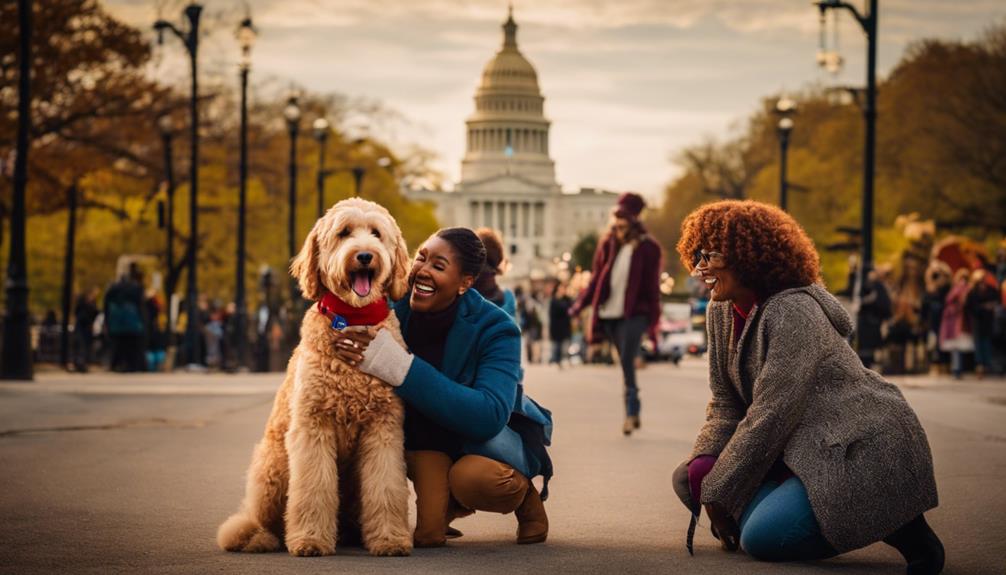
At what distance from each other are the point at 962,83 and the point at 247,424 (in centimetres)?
3674

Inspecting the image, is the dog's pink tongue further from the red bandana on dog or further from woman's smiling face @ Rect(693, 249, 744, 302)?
woman's smiling face @ Rect(693, 249, 744, 302)

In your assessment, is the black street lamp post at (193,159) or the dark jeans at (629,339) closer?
the dark jeans at (629,339)

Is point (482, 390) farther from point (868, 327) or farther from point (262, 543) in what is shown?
point (868, 327)

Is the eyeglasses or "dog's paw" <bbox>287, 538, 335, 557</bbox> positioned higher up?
the eyeglasses

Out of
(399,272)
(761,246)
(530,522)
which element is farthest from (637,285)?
(399,272)

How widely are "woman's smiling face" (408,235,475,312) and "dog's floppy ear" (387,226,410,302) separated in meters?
0.33

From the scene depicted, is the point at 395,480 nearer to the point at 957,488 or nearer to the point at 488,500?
the point at 488,500

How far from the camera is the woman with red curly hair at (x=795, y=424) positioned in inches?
267

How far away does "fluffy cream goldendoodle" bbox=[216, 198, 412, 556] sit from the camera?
6.87 meters

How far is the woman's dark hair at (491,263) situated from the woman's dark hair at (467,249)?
121 inches

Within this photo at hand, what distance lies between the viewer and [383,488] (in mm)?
6969

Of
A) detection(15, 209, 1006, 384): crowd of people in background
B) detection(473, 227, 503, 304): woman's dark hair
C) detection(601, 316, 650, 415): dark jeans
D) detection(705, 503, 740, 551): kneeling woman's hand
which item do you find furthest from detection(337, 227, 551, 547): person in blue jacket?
detection(15, 209, 1006, 384): crowd of people in background

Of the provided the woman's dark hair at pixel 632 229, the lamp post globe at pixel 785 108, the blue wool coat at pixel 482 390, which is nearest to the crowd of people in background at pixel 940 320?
the lamp post globe at pixel 785 108

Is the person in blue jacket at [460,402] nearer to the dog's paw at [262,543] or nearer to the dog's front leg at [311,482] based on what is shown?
the dog's front leg at [311,482]
